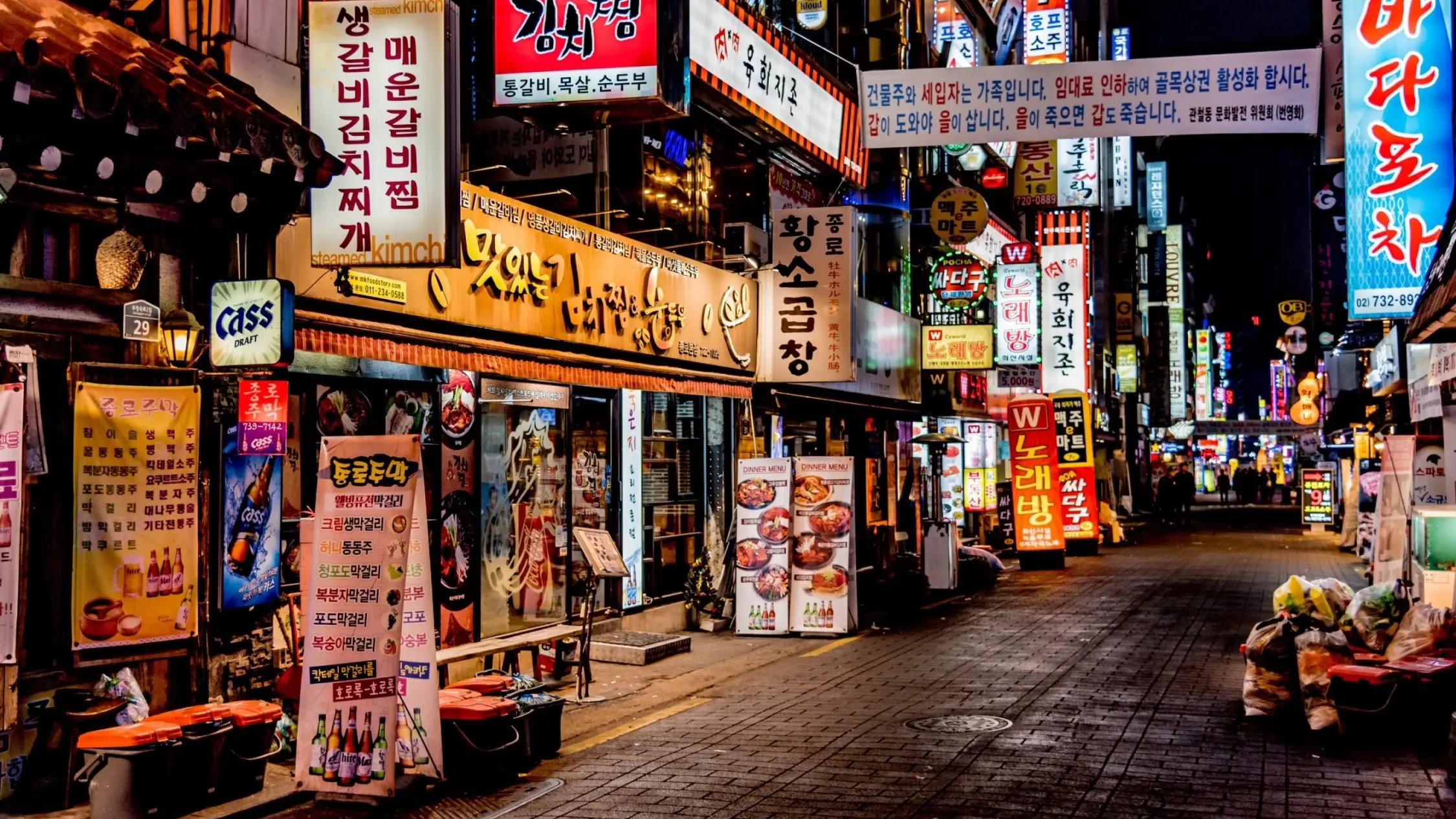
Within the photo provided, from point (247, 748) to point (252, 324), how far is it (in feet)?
10.4

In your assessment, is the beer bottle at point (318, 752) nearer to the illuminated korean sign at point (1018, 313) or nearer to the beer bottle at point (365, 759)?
the beer bottle at point (365, 759)

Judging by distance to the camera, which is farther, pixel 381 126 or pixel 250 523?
pixel 250 523

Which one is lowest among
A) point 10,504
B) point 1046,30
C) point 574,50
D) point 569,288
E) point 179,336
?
point 10,504

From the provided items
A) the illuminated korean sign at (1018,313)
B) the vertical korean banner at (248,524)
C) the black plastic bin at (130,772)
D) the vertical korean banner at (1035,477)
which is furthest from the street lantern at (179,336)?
the illuminated korean sign at (1018,313)

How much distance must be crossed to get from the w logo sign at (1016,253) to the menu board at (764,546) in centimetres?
1865

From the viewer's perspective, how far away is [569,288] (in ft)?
51.5

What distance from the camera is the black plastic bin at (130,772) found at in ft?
26.5

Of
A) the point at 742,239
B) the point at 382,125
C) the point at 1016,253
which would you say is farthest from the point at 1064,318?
the point at 382,125

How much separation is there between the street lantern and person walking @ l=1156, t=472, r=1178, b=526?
45761 millimetres

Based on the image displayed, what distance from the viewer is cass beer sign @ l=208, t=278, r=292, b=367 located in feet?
31.1

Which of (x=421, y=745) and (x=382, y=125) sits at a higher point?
(x=382, y=125)

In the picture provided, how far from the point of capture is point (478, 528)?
554 inches

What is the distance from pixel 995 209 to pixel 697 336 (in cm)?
2214

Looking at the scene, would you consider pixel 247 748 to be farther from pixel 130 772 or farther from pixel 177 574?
pixel 177 574
